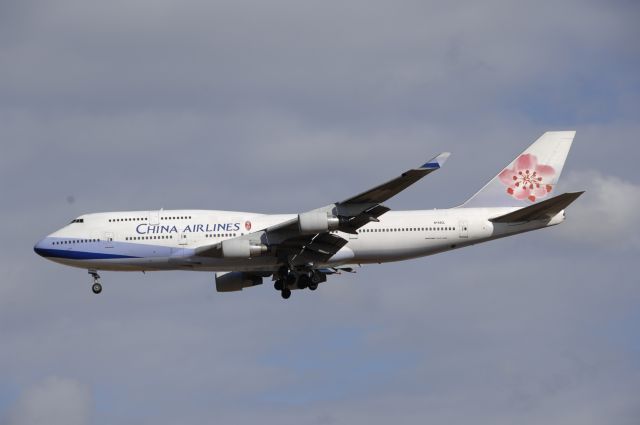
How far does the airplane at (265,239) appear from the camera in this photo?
48000 mm

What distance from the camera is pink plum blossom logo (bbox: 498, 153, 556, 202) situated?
52.7m

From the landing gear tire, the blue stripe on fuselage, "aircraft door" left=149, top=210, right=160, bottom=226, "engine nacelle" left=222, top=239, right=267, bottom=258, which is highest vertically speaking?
"aircraft door" left=149, top=210, right=160, bottom=226

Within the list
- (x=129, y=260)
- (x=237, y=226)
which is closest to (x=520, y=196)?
(x=237, y=226)

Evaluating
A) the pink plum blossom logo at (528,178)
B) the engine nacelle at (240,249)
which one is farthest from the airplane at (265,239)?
the pink plum blossom logo at (528,178)

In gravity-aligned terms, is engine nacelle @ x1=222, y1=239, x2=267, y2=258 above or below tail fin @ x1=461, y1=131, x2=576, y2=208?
below

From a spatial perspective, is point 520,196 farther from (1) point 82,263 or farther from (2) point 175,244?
(1) point 82,263

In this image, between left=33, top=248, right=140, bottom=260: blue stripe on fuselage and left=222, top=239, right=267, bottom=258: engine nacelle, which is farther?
left=33, top=248, right=140, bottom=260: blue stripe on fuselage

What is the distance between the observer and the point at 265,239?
47.5m

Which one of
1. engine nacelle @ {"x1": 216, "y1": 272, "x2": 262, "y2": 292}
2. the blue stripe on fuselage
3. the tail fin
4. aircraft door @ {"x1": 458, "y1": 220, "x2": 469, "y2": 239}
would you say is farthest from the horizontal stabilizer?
the blue stripe on fuselage

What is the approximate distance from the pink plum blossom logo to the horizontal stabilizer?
10.7 ft

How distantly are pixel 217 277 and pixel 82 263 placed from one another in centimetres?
780

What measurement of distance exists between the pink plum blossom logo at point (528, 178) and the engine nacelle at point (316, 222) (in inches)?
455

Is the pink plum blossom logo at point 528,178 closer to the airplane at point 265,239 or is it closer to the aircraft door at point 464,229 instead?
the airplane at point 265,239

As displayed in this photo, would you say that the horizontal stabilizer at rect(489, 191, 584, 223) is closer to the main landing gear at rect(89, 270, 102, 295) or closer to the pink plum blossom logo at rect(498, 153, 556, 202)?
A: the pink plum blossom logo at rect(498, 153, 556, 202)
